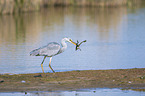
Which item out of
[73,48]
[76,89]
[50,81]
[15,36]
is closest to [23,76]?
[50,81]

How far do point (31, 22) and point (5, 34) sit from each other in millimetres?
6696

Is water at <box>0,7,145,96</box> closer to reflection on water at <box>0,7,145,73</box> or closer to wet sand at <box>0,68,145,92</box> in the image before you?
reflection on water at <box>0,7,145,73</box>

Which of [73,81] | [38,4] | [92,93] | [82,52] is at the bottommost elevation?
[92,93]

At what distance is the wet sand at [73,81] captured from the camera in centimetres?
814

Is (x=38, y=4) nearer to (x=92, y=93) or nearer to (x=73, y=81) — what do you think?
(x=73, y=81)

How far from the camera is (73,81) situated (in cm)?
843

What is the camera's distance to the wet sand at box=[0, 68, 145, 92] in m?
8.14

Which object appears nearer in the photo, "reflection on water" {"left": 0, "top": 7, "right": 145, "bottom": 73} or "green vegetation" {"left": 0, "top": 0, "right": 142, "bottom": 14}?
"reflection on water" {"left": 0, "top": 7, "right": 145, "bottom": 73}

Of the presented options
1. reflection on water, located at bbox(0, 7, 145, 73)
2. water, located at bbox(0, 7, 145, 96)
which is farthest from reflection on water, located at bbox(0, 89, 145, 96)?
reflection on water, located at bbox(0, 7, 145, 73)

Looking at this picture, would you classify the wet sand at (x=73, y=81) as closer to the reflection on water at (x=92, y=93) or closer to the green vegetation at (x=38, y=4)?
the reflection on water at (x=92, y=93)

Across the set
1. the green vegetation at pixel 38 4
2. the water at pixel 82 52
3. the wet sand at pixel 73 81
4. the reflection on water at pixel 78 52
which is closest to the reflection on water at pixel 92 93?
the water at pixel 82 52

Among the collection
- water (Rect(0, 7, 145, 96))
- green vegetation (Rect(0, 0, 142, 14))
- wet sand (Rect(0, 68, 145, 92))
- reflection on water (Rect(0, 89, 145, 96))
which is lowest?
reflection on water (Rect(0, 89, 145, 96))

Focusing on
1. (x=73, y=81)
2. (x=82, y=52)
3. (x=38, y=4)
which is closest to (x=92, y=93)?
(x=73, y=81)

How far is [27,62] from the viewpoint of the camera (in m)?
11.9
